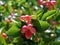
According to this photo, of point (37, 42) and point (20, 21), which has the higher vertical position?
point (20, 21)

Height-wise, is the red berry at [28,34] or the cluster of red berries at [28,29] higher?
the cluster of red berries at [28,29]

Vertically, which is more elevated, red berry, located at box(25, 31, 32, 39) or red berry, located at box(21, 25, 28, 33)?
red berry, located at box(21, 25, 28, 33)

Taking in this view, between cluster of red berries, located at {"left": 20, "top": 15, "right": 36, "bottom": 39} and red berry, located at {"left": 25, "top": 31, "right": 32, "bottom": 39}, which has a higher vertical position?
cluster of red berries, located at {"left": 20, "top": 15, "right": 36, "bottom": 39}

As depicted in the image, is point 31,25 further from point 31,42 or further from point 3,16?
point 3,16

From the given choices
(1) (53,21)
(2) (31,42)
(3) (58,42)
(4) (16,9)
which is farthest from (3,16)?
(3) (58,42)

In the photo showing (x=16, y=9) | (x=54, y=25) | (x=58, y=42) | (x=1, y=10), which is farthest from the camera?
(x=16, y=9)

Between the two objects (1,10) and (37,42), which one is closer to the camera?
(37,42)

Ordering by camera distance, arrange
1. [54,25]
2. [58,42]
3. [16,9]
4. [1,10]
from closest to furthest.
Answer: [58,42] → [54,25] → [1,10] → [16,9]

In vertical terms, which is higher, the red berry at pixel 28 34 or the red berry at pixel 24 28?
the red berry at pixel 24 28

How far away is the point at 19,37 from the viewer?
1.01 m

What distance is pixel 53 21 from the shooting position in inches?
50.9

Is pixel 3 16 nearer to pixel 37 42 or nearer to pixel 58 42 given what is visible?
pixel 37 42

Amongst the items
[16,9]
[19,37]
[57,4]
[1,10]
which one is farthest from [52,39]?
[16,9]

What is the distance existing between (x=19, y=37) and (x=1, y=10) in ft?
1.57
